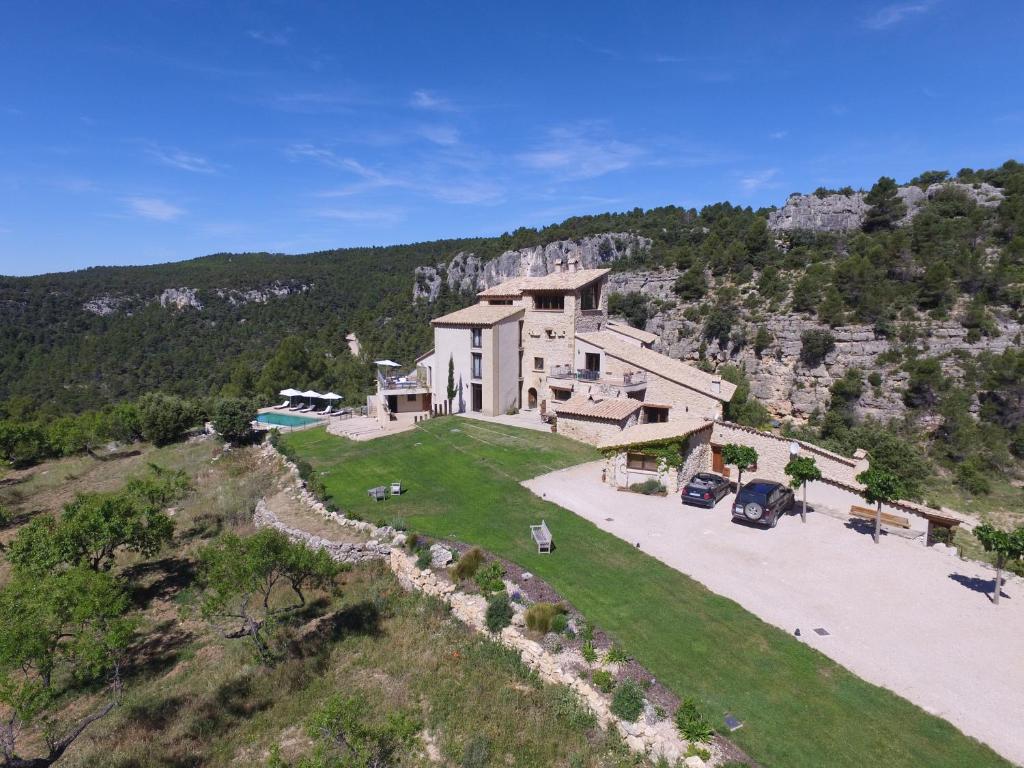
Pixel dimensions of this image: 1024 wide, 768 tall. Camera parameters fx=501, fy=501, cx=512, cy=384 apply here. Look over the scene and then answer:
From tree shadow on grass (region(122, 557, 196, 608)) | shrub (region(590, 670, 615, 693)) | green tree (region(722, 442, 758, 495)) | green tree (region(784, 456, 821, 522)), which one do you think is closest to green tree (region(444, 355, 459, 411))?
tree shadow on grass (region(122, 557, 196, 608))

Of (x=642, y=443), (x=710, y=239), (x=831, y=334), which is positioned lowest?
(x=642, y=443)

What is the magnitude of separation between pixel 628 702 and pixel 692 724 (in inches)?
47.4

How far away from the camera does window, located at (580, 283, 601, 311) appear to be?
3362 centimetres

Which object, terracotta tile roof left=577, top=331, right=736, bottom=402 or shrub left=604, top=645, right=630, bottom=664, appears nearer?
shrub left=604, top=645, right=630, bottom=664

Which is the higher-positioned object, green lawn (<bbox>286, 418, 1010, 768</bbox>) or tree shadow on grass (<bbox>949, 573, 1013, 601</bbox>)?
tree shadow on grass (<bbox>949, 573, 1013, 601</bbox>)

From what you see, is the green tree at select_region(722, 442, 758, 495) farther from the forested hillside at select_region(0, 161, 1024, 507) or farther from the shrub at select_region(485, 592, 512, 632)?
A: the forested hillside at select_region(0, 161, 1024, 507)

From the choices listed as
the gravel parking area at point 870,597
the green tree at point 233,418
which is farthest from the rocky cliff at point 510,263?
the gravel parking area at point 870,597

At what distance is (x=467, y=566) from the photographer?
50.0 feet

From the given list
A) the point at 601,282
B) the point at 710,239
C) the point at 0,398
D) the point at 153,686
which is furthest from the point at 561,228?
the point at 153,686

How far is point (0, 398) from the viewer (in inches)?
2719

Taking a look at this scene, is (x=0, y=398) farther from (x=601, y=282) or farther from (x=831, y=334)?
(x=831, y=334)

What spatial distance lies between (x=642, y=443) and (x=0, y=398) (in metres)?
89.8

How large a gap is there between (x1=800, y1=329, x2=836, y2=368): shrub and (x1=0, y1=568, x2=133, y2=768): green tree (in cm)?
5089

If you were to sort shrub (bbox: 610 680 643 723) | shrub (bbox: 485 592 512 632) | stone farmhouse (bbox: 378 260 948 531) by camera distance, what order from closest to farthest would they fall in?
shrub (bbox: 610 680 643 723) → shrub (bbox: 485 592 512 632) → stone farmhouse (bbox: 378 260 948 531)
